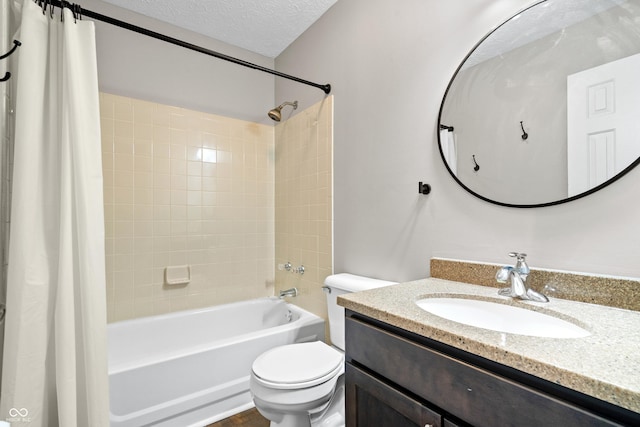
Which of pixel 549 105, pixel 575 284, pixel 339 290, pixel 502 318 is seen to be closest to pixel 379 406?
pixel 502 318

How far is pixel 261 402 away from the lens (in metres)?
1.28

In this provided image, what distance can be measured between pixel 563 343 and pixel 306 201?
1804 mm

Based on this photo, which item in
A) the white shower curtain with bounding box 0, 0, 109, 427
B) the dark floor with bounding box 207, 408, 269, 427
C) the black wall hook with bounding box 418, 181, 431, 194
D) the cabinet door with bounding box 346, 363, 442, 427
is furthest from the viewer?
the dark floor with bounding box 207, 408, 269, 427

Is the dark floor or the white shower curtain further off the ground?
the white shower curtain

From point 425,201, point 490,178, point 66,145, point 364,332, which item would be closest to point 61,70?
point 66,145

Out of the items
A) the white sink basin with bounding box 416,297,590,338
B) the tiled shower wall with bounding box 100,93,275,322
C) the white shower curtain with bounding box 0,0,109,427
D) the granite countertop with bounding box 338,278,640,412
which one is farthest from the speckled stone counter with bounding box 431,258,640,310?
the tiled shower wall with bounding box 100,93,275,322

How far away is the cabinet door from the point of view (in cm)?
72

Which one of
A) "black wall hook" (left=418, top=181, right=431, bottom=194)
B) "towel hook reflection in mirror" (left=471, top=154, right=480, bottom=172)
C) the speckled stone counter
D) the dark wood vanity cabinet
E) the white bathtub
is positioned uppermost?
"towel hook reflection in mirror" (left=471, top=154, right=480, bottom=172)

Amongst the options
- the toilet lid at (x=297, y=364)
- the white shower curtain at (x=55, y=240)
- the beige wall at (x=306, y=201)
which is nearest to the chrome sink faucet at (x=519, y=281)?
the toilet lid at (x=297, y=364)

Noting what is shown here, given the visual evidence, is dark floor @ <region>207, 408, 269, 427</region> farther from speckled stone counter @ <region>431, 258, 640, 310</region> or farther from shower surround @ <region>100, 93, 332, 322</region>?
speckled stone counter @ <region>431, 258, 640, 310</region>

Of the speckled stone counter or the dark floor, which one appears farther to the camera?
the dark floor

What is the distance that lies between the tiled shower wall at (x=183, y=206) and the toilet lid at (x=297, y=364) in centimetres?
112

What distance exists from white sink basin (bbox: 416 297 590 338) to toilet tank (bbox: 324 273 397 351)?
504mm

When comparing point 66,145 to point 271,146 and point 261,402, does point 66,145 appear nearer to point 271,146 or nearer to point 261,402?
point 261,402
